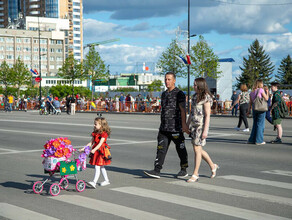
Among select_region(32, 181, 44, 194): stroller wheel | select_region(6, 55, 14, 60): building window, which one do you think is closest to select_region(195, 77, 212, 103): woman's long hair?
select_region(32, 181, 44, 194): stroller wheel

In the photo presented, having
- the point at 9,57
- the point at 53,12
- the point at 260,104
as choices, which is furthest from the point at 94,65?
the point at 53,12

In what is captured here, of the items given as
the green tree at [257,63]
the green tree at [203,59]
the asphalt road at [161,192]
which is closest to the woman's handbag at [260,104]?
the asphalt road at [161,192]

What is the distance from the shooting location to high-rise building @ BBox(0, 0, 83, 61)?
573 feet

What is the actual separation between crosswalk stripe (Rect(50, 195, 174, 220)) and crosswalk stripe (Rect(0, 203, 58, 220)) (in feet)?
2.13

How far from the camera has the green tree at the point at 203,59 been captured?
185ft

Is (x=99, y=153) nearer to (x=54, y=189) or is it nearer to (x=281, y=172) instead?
(x=54, y=189)

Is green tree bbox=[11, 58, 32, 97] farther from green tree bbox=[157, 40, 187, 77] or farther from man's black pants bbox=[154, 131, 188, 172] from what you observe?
man's black pants bbox=[154, 131, 188, 172]

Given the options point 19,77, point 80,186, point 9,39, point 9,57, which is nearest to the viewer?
point 80,186

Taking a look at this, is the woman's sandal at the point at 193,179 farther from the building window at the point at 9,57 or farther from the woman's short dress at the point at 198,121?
the building window at the point at 9,57

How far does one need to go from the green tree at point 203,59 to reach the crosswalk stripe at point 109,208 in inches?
1970

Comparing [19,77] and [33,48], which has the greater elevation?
[33,48]

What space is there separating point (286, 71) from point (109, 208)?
107648mm

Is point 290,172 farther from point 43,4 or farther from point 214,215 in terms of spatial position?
point 43,4

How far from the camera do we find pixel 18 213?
5.56m
